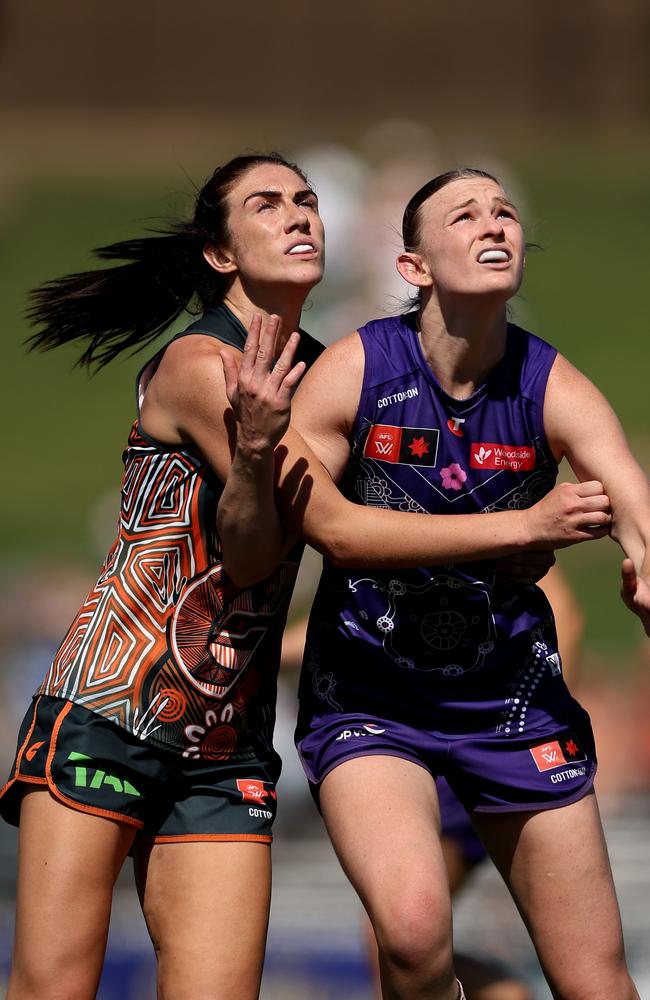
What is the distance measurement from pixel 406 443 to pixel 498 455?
0.19 metres

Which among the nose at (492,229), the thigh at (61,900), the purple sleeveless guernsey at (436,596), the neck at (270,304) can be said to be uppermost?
the nose at (492,229)

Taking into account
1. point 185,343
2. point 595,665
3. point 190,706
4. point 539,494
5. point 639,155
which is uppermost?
point 185,343

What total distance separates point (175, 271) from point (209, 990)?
5.06 ft

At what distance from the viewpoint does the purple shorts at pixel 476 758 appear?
2.71m

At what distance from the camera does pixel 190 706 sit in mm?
2699

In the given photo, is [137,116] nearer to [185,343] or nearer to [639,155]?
[639,155]

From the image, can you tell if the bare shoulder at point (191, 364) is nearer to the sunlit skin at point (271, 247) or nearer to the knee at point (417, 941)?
the sunlit skin at point (271, 247)

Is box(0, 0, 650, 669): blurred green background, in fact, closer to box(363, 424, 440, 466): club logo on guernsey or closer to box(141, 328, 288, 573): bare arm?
box(363, 424, 440, 466): club logo on guernsey

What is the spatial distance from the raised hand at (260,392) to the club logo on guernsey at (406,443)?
0.95ft

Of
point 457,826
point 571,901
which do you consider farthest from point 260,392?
point 457,826

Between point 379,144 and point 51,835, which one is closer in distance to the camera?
point 51,835

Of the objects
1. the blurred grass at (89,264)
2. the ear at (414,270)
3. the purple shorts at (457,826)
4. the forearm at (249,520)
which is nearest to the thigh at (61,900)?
the forearm at (249,520)

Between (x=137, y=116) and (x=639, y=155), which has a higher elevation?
(x=137, y=116)

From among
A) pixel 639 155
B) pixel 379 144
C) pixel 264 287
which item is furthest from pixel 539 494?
pixel 639 155
